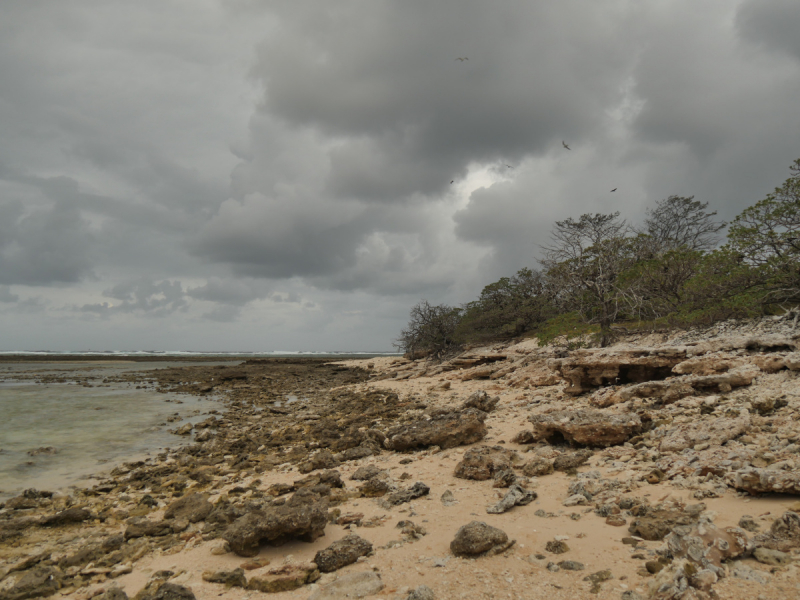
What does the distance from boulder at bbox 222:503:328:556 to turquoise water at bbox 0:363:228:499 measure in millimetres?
6676

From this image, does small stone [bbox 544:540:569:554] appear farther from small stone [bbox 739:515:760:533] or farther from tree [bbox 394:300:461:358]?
tree [bbox 394:300:461:358]

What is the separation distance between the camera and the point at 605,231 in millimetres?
20344

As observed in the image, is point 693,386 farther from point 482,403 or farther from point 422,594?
point 422,594

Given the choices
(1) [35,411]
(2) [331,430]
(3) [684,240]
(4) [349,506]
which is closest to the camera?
(4) [349,506]

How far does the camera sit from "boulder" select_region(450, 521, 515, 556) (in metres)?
4.14


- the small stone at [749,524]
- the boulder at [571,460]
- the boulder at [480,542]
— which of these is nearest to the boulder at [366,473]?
the boulder at [571,460]

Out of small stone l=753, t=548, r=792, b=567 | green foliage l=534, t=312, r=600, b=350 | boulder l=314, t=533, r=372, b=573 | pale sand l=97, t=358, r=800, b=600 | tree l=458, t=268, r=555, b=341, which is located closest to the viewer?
small stone l=753, t=548, r=792, b=567

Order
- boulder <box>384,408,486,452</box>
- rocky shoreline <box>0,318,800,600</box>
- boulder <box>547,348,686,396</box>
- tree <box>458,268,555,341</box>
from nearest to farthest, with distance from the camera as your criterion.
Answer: rocky shoreline <box>0,318,800,600</box>, boulder <box>384,408,486,452</box>, boulder <box>547,348,686,396</box>, tree <box>458,268,555,341</box>

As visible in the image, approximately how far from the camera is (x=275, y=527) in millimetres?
4855

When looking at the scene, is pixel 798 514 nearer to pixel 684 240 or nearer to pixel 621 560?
pixel 621 560

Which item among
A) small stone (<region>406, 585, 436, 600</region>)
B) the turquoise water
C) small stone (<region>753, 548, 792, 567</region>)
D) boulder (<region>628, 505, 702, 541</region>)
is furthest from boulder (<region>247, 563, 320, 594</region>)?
the turquoise water

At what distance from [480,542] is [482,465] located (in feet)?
8.89

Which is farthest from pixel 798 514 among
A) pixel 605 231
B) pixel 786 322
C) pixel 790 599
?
pixel 605 231

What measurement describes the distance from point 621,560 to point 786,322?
44.6 feet
